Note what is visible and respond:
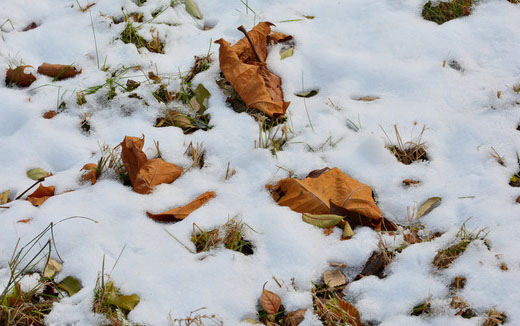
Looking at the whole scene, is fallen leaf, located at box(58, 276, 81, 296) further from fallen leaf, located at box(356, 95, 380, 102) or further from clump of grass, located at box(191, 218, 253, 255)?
fallen leaf, located at box(356, 95, 380, 102)

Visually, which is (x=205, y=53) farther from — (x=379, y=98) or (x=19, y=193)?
(x=19, y=193)

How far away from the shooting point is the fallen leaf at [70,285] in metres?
1.60

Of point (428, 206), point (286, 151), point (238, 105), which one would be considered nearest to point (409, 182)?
point (428, 206)

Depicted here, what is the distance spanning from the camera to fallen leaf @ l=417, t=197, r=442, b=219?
5.97 feet

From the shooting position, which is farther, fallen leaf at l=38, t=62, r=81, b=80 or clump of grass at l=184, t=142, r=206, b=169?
fallen leaf at l=38, t=62, r=81, b=80

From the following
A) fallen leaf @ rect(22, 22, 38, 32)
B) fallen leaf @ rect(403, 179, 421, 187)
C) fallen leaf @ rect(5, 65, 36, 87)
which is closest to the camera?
fallen leaf @ rect(403, 179, 421, 187)

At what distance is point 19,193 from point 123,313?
80 centimetres

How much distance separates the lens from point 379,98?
232 centimetres

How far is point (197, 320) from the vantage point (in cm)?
150

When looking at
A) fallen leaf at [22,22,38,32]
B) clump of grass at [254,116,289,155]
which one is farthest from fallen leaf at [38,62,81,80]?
clump of grass at [254,116,289,155]

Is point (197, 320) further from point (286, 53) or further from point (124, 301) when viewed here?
point (286, 53)

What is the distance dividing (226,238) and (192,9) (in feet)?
5.57

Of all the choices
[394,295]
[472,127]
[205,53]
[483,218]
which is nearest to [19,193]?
[205,53]

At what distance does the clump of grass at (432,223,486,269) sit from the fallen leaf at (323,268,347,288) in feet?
1.01
